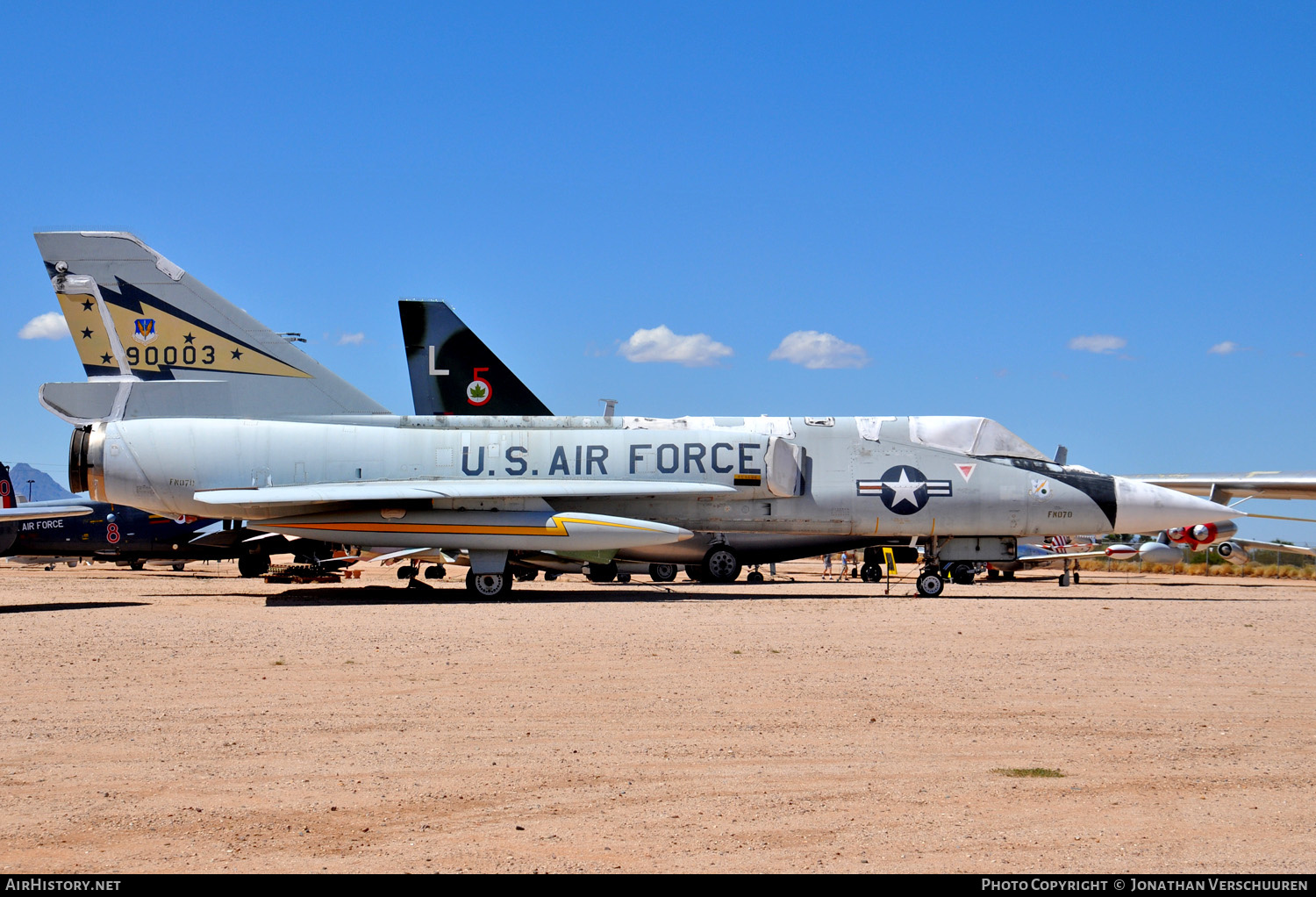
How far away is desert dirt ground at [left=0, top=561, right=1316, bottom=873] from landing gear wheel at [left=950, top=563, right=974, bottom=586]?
15691 mm

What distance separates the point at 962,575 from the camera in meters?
28.2

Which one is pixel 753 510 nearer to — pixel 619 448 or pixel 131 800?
pixel 619 448

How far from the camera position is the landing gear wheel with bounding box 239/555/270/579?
29.4 m

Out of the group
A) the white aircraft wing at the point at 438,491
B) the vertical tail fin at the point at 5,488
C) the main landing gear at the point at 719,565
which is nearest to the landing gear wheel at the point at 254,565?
the vertical tail fin at the point at 5,488

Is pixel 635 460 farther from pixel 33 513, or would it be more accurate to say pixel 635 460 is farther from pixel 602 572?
pixel 33 513

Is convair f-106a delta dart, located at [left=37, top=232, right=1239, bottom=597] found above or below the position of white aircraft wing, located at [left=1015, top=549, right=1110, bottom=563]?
above

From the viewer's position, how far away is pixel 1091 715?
7156 mm

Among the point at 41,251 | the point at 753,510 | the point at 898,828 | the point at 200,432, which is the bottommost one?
the point at 898,828

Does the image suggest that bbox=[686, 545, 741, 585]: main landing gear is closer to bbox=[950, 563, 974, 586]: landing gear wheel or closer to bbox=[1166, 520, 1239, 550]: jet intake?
bbox=[950, 563, 974, 586]: landing gear wheel

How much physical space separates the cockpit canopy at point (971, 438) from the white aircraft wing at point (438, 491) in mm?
3664

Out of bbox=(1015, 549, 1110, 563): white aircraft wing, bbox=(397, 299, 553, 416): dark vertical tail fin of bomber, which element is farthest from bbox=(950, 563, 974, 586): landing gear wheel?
bbox=(397, 299, 553, 416): dark vertical tail fin of bomber

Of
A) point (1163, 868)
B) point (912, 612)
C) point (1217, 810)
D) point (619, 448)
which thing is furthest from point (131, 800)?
point (619, 448)

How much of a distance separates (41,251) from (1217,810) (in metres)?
19.5

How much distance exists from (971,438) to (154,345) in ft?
47.6
